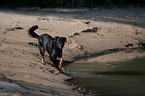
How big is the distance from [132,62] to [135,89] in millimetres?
3218

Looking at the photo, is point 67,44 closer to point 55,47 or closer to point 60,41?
point 55,47

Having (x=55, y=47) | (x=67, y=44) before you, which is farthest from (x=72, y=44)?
(x=55, y=47)

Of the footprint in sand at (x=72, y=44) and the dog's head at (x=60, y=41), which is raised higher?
the dog's head at (x=60, y=41)

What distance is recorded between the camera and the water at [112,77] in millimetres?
5431

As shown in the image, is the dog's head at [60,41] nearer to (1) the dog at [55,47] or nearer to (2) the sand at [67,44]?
(1) the dog at [55,47]

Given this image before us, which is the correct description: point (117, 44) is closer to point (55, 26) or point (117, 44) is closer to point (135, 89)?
point (55, 26)

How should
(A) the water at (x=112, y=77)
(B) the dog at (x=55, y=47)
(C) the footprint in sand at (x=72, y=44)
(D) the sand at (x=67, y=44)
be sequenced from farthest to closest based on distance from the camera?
(C) the footprint in sand at (x=72, y=44) → (B) the dog at (x=55, y=47) → (D) the sand at (x=67, y=44) → (A) the water at (x=112, y=77)

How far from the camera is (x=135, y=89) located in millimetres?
5512

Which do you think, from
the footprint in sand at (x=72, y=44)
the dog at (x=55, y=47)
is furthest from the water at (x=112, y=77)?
the footprint in sand at (x=72, y=44)

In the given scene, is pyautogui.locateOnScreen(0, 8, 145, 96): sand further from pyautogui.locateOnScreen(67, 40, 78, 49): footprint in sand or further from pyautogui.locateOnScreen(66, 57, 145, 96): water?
pyautogui.locateOnScreen(66, 57, 145, 96): water

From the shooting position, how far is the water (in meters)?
5.43

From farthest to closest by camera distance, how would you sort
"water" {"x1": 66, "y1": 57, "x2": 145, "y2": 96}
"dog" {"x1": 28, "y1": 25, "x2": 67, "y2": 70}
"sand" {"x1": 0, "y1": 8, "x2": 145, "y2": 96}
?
"dog" {"x1": 28, "y1": 25, "x2": 67, "y2": 70} → "sand" {"x1": 0, "y1": 8, "x2": 145, "y2": 96} → "water" {"x1": 66, "y1": 57, "x2": 145, "y2": 96}

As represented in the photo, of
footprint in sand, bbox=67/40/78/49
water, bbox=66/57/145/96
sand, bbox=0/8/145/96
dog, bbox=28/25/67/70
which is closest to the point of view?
water, bbox=66/57/145/96

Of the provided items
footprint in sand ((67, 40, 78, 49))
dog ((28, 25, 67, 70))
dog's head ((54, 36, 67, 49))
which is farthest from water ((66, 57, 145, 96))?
footprint in sand ((67, 40, 78, 49))
